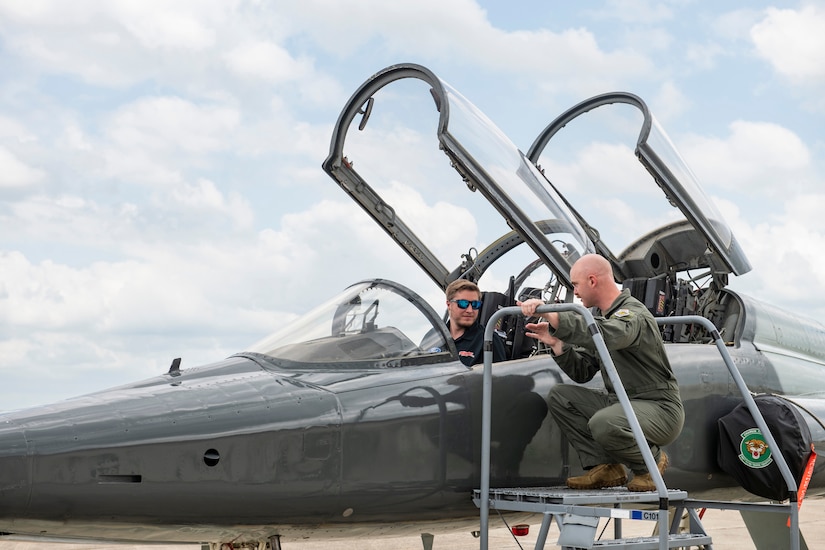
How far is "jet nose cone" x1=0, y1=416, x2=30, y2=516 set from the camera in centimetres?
371

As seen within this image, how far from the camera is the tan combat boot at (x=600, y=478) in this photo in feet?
16.5

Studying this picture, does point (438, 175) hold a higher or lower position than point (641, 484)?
higher

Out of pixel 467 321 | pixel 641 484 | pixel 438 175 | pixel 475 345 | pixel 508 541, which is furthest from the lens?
pixel 508 541

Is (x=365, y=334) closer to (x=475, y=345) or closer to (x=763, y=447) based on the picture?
(x=475, y=345)

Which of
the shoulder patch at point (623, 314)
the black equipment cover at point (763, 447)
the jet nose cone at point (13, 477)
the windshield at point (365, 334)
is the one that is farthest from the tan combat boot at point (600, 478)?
the jet nose cone at point (13, 477)

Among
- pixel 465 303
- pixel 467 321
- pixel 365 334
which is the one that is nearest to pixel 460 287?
pixel 465 303

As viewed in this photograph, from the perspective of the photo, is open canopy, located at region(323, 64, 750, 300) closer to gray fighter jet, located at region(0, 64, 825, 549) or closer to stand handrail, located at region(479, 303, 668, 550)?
gray fighter jet, located at region(0, 64, 825, 549)

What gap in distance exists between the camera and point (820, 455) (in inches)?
244

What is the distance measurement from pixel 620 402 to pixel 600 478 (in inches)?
24.1

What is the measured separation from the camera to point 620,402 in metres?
4.62

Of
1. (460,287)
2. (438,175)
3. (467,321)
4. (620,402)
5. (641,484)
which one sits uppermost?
(438,175)

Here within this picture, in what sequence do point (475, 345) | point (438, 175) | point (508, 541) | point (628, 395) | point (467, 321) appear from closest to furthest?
point (628, 395) < point (475, 345) < point (467, 321) < point (438, 175) < point (508, 541)

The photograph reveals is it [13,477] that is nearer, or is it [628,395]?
[13,477]

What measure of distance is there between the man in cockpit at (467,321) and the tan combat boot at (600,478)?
967 mm
